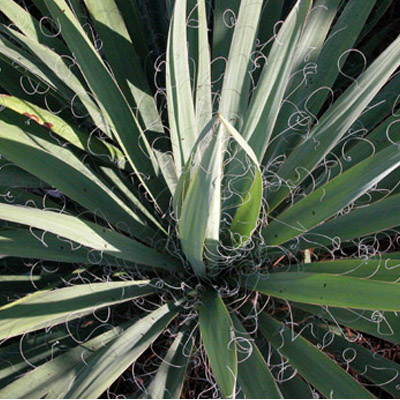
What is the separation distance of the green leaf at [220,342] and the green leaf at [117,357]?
10cm

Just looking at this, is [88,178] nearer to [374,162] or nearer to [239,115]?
[239,115]

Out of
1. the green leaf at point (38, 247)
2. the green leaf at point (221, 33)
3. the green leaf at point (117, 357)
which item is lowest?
the green leaf at point (117, 357)

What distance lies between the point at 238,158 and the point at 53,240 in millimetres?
434

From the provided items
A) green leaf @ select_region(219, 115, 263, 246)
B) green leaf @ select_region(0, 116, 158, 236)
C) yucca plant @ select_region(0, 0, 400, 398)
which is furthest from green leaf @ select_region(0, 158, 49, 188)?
green leaf @ select_region(219, 115, 263, 246)

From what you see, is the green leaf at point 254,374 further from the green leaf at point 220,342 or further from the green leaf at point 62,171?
the green leaf at point 62,171

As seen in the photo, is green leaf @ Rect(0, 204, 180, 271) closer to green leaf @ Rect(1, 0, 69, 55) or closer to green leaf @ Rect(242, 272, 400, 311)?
green leaf @ Rect(242, 272, 400, 311)

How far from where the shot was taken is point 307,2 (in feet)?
2.98

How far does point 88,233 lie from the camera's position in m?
0.97

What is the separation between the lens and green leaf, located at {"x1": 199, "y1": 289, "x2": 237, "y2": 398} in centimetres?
83

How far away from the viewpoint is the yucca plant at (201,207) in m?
0.92

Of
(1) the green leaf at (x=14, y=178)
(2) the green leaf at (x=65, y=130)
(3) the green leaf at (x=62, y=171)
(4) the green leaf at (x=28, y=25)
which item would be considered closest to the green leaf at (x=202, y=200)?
(3) the green leaf at (x=62, y=171)

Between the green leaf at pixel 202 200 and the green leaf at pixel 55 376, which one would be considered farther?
the green leaf at pixel 55 376

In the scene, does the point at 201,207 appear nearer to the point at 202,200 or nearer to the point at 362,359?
the point at 202,200

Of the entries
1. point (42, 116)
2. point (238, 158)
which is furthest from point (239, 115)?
point (42, 116)
